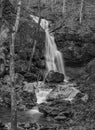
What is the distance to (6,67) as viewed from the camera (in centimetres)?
2452

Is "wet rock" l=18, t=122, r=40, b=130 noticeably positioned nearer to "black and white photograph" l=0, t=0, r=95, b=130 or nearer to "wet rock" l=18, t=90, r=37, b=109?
"black and white photograph" l=0, t=0, r=95, b=130

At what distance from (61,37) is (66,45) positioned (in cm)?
128

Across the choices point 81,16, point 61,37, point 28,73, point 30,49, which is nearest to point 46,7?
point 81,16

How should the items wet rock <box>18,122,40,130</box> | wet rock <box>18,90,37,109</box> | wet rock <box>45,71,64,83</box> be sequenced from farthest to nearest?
1. wet rock <box>45,71,64,83</box>
2. wet rock <box>18,90,37,109</box>
3. wet rock <box>18,122,40,130</box>

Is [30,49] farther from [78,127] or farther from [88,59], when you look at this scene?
[78,127]

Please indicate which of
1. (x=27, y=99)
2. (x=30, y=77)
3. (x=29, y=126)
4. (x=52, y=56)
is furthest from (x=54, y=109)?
(x=52, y=56)

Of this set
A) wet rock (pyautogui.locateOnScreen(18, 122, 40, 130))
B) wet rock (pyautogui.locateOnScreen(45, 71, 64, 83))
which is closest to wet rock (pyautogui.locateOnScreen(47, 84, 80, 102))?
wet rock (pyautogui.locateOnScreen(45, 71, 64, 83))

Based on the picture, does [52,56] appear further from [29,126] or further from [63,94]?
[29,126]

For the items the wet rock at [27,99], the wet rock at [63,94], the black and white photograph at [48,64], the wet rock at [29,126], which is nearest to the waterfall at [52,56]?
the black and white photograph at [48,64]

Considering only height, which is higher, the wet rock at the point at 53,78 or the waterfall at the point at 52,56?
the waterfall at the point at 52,56

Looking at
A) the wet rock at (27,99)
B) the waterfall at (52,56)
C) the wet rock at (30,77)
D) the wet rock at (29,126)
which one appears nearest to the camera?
the wet rock at (29,126)

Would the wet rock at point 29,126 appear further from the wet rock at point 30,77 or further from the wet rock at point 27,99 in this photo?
the wet rock at point 30,77

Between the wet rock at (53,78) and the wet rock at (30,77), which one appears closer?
the wet rock at (30,77)

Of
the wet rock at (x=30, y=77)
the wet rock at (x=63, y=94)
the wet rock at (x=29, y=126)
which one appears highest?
the wet rock at (x=29, y=126)
